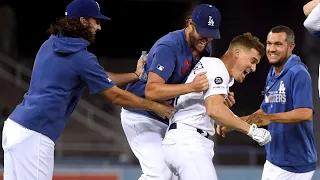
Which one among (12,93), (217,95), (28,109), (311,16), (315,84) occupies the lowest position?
(12,93)

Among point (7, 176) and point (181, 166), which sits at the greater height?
point (181, 166)

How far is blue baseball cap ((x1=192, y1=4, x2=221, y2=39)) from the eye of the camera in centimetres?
526

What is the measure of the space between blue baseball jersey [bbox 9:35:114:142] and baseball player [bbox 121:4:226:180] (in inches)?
18.1

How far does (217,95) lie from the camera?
16.0ft

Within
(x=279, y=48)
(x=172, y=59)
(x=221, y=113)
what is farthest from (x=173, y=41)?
(x=279, y=48)

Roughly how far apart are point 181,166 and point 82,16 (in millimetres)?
1308

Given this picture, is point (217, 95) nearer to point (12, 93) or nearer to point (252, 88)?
point (252, 88)

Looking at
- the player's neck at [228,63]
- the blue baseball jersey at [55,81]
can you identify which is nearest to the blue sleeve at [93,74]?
the blue baseball jersey at [55,81]

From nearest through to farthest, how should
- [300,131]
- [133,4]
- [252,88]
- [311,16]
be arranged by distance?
[311,16]
[300,131]
[252,88]
[133,4]

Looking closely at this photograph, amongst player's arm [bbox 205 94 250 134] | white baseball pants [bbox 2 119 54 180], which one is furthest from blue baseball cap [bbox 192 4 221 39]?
white baseball pants [bbox 2 119 54 180]

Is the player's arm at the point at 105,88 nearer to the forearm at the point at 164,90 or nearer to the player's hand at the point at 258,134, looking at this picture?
the forearm at the point at 164,90

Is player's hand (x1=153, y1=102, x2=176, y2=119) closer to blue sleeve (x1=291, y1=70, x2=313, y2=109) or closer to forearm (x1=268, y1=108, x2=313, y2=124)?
forearm (x1=268, y1=108, x2=313, y2=124)

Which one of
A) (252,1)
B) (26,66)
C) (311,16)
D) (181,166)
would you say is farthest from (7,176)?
(26,66)

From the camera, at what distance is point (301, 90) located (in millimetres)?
5754
